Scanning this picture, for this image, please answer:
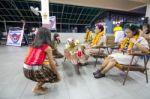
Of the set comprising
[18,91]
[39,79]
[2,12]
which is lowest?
[18,91]

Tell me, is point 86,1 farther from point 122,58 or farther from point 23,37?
point 122,58

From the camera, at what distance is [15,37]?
8055mm

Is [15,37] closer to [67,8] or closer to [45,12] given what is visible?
[45,12]

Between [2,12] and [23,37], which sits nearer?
[23,37]

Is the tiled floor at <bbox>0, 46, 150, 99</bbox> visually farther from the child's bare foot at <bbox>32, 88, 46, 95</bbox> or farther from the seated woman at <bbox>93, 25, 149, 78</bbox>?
the seated woman at <bbox>93, 25, 149, 78</bbox>

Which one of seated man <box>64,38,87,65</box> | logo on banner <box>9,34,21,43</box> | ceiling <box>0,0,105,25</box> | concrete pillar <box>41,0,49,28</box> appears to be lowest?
seated man <box>64,38,87,65</box>

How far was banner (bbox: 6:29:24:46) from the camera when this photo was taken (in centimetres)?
796

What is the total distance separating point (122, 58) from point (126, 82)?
0.49 meters

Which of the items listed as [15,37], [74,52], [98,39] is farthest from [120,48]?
[15,37]

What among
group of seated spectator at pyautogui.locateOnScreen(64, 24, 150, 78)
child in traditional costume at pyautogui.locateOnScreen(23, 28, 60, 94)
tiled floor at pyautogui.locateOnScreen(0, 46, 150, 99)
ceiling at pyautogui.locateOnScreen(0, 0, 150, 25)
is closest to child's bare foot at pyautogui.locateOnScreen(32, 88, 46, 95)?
tiled floor at pyautogui.locateOnScreen(0, 46, 150, 99)

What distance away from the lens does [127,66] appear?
2779mm

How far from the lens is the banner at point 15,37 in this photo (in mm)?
7957

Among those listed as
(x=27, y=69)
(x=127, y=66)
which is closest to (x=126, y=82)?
(x=127, y=66)

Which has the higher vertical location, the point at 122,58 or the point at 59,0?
the point at 59,0
